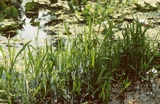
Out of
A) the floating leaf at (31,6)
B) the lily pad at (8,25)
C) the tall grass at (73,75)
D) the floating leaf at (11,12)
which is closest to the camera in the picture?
the tall grass at (73,75)

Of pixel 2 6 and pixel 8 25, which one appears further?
pixel 2 6

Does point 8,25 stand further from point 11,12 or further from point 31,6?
point 31,6

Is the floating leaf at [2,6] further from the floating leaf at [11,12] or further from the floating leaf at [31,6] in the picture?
the floating leaf at [31,6]

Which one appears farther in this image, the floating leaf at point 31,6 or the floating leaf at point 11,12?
the floating leaf at point 31,6

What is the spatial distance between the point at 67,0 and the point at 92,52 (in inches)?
75.0

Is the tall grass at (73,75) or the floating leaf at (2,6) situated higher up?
the floating leaf at (2,6)

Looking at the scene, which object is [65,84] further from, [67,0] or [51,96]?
[67,0]

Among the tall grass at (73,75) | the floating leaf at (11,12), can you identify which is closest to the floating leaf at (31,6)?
the floating leaf at (11,12)

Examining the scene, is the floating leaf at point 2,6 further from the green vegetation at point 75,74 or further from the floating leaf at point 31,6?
the green vegetation at point 75,74

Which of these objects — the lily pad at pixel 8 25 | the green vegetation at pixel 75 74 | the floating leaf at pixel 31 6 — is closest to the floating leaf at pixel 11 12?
the lily pad at pixel 8 25

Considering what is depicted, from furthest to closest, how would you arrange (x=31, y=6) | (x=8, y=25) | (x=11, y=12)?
(x=31, y=6)
(x=11, y=12)
(x=8, y=25)

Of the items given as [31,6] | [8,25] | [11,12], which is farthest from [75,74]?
[31,6]

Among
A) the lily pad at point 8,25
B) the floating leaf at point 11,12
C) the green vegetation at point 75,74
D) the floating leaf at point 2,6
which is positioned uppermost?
the floating leaf at point 2,6

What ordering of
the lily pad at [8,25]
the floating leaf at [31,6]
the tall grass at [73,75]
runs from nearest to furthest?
the tall grass at [73,75], the lily pad at [8,25], the floating leaf at [31,6]
